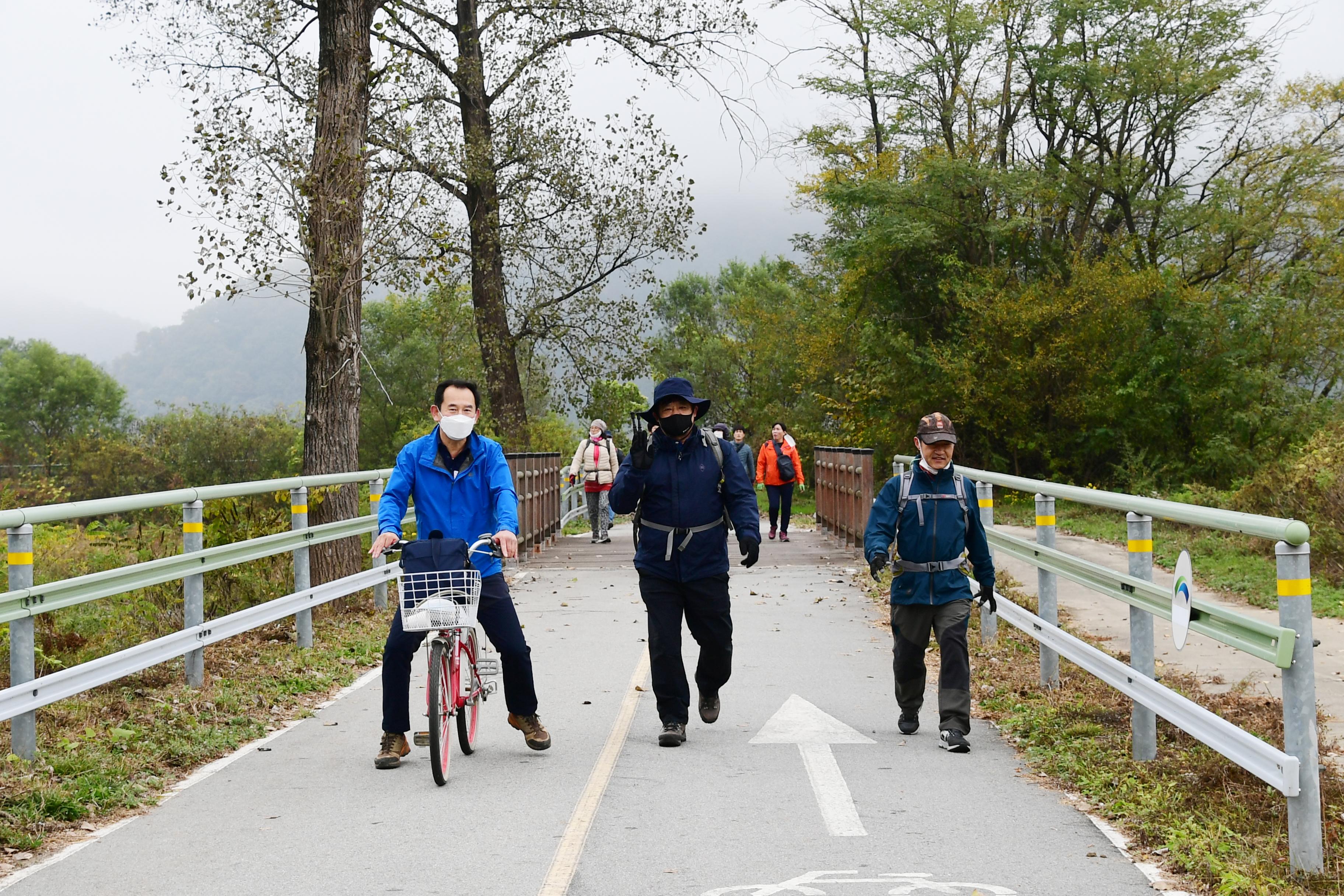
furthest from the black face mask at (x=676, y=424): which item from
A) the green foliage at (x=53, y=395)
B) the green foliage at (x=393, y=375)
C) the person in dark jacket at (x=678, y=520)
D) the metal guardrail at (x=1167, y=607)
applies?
the green foliage at (x=53, y=395)

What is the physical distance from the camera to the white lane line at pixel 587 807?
4.90 metres

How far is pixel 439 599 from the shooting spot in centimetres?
633

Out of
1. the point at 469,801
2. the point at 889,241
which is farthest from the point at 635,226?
the point at 469,801

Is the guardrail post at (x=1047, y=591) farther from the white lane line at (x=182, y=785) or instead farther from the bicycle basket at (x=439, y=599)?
the white lane line at (x=182, y=785)

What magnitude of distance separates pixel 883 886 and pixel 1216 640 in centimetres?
173

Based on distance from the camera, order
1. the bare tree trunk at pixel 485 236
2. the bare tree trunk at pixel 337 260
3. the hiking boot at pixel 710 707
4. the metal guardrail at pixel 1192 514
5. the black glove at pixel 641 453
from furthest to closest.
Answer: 1. the bare tree trunk at pixel 485 236
2. the bare tree trunk at pixel 337 260
3. the hiking boot at pixel 710 707
4. the black glove at pixel 641 453
5. the metal guardrail at pixel 1192 514

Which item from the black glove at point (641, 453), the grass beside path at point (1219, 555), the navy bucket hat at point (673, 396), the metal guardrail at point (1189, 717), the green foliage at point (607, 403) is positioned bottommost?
the grass beside path at point (1219, 555)

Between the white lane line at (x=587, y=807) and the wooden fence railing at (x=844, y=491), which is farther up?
the wooden fence railing at (x=844, y=491)

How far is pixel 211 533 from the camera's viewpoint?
11742 millimetres

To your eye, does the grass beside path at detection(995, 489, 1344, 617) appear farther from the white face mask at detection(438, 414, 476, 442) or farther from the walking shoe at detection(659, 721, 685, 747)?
the white face mask at detection(438, 414, 476, 442)

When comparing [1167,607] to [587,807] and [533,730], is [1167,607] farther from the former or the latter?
[533,730]

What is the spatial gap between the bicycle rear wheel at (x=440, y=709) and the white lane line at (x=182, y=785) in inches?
23.7

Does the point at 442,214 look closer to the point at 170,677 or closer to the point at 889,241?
the point at 889,241

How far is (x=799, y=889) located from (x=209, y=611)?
7759mm
